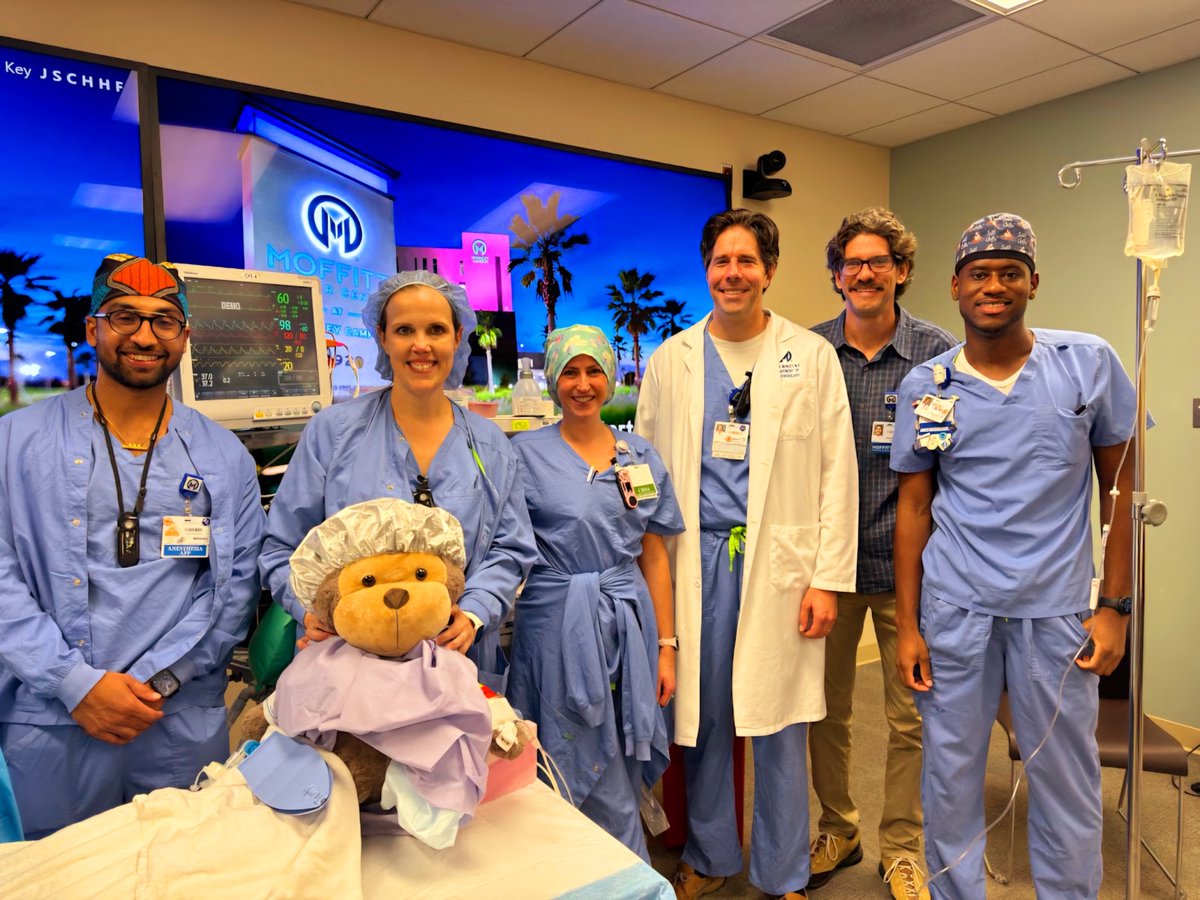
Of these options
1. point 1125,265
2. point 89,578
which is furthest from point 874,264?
point 89,578

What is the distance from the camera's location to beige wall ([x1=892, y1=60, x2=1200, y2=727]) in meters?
3.36

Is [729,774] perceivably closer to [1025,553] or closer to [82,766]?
[1025,553]

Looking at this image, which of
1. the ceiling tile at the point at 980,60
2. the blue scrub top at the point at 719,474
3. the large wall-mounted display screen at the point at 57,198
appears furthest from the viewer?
the ceiling tile at the point at 980,60

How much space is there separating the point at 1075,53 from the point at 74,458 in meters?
3.77

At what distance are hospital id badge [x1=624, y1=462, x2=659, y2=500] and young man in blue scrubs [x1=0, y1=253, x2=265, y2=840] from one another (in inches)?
35.9

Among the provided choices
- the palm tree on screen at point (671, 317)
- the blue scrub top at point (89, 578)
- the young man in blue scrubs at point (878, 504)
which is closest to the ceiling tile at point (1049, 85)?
the palm tree on screen at point (671, 317)

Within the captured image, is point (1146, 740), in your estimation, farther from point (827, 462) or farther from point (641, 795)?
point (641, 795)

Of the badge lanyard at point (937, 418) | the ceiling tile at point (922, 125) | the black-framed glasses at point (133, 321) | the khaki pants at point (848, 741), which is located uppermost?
the ceiling tile at point (922, 125)

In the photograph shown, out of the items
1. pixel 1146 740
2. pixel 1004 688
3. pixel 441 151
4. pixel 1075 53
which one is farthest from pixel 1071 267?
pixel 441 151

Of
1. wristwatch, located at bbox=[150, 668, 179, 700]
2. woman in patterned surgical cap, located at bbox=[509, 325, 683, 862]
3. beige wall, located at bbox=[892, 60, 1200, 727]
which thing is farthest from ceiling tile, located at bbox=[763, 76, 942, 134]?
wristwatch, located at bbox=[150, 668, 179, 700]

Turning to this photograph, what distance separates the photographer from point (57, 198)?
2322 millimetres

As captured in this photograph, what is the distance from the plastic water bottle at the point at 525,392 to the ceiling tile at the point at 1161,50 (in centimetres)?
267

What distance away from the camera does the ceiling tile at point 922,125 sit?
12.9ft

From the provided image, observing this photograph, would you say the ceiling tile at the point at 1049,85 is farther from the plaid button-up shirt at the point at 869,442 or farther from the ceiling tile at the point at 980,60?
the plaid button-up shirt at the point at 869,442
